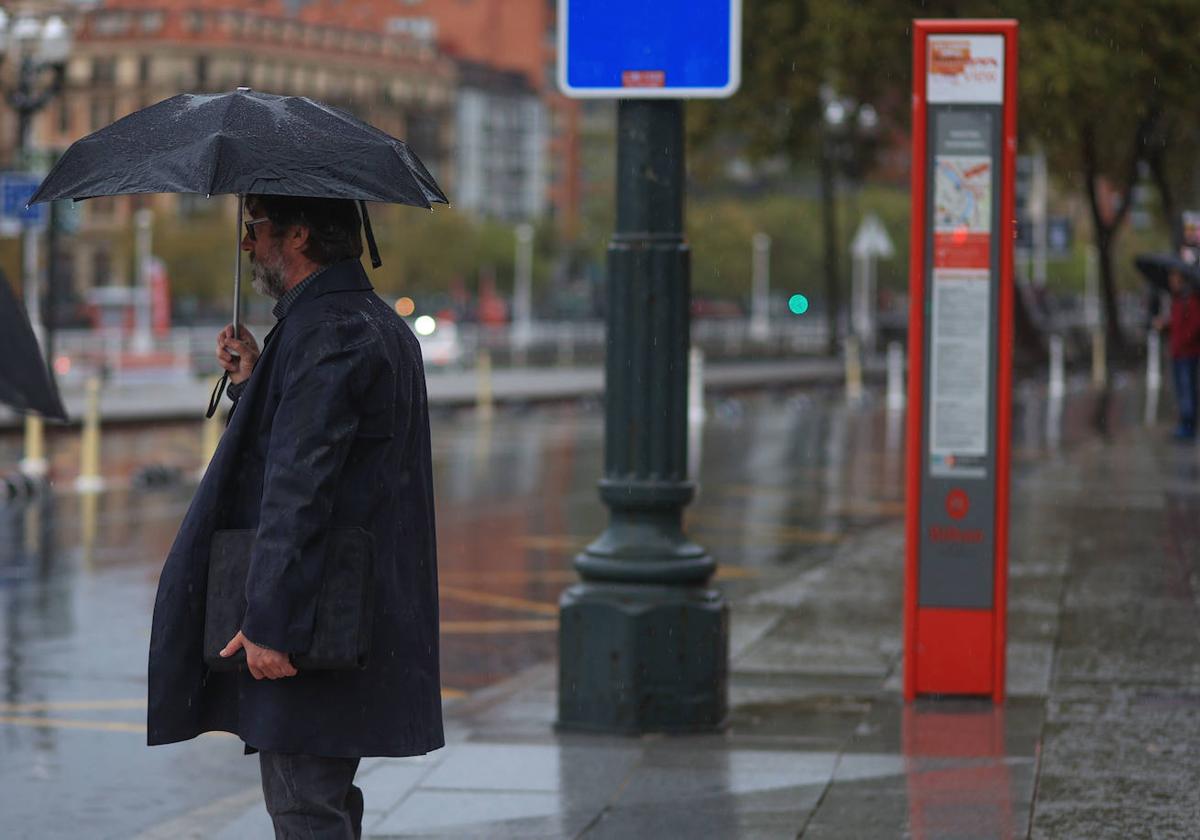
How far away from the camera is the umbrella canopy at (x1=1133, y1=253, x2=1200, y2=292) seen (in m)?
19.7

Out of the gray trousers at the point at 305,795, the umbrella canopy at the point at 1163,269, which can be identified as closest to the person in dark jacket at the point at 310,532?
the gray trousers at the point at 305,795

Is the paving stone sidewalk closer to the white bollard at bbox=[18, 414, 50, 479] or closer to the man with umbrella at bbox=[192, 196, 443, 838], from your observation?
the man with umbrella at bbox=[192, 196, 443, 838]

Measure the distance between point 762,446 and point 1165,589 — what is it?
14.3m

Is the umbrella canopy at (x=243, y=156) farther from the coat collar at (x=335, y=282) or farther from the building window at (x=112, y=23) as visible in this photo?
the building window at (x=112, y=23)

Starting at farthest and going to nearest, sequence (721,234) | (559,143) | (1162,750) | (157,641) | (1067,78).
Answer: (559,143)
(721,234)
(1067,78)
(1162,750)
(157,641)

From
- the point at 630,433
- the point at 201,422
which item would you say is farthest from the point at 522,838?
the point at 201,422

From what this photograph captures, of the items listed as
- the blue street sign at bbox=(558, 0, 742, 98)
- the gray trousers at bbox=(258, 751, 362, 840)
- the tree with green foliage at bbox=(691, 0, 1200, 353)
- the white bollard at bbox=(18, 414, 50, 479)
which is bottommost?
the white bollard at bbox=(18, 414, 50, 479)

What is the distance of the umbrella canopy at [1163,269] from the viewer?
19.7 m

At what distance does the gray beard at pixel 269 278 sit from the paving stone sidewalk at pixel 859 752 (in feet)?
7.00

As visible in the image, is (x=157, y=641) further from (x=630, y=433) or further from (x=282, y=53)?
(x=282, y=53)

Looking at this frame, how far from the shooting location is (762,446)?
25.3m

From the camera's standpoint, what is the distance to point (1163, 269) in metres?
21.0

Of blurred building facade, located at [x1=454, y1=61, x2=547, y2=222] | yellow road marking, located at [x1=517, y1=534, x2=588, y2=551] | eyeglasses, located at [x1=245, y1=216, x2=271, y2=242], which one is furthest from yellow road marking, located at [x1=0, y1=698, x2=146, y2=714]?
blurred building facade, located at [x1=454, y1=61, x2=547, y2=222]

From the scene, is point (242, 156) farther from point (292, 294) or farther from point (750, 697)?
point (750, 697)
